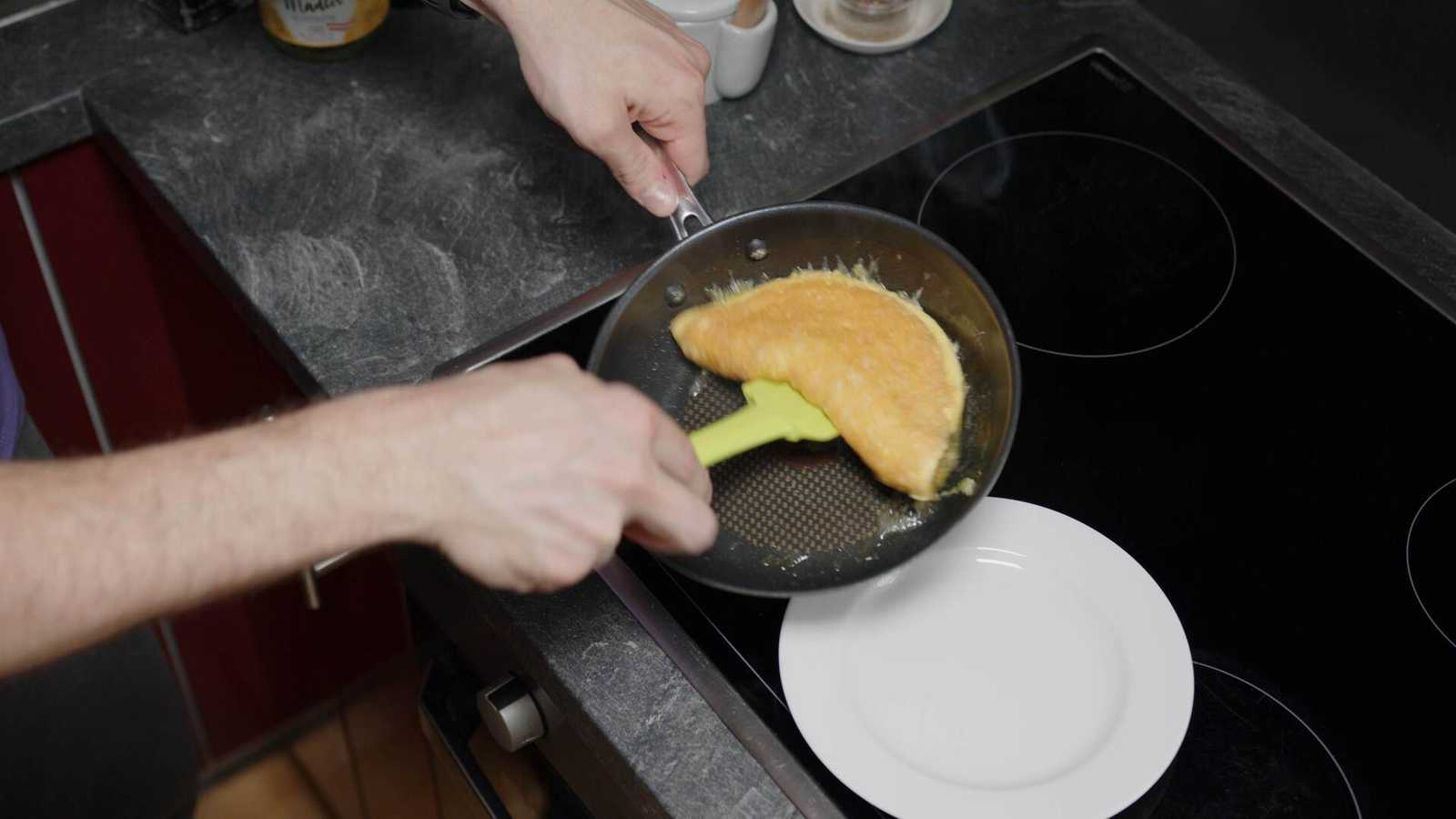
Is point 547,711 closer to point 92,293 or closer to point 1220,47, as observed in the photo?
point 92,293

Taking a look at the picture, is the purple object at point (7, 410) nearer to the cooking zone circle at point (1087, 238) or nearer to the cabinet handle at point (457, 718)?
the cabinet handle at point (457, 718)

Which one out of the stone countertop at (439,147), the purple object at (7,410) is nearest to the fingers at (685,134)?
the stone countertop at (439,147)

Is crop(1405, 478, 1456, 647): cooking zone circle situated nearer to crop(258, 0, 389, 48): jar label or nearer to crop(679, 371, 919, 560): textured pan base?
crop(679, 371, 919, 560): textured pan base

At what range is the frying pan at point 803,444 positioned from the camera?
76 centimetres

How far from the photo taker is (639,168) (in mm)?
849

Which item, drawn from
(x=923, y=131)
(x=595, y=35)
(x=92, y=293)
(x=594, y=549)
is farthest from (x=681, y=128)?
(x=92, y=293)

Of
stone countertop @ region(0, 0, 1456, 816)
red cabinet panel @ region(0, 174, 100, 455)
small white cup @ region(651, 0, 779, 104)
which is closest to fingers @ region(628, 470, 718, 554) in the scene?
stone countertop @ region(0, 0, 1456, 816)

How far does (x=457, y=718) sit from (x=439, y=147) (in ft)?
1.45

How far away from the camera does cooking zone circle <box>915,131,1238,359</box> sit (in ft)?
3.04

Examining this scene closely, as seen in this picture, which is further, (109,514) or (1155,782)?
(1155,782)

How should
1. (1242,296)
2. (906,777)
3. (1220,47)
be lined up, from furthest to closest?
(1220,47), (1242,296), (906,777)

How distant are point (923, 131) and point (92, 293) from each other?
74cm

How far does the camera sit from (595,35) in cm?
85

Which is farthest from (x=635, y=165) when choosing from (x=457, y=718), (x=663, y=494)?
(x=457, y=718)
